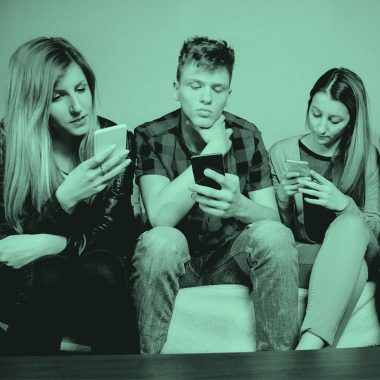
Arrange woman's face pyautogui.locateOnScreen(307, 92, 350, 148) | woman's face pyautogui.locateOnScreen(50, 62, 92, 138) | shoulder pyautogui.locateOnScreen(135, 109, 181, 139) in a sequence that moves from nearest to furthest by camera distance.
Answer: woman's face pyautogui.locateOnScreen(50, 62, 92, 138)
shoulder pyautogui.locateOnScreen(135, 109, 181, 139)
woman's face pyautogui.locateOnScreen(307, 92, 350, 148)

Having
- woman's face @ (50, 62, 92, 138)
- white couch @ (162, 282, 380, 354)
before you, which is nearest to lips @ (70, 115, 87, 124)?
woman's face @ (50, 62, 92, 138)

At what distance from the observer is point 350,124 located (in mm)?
1639

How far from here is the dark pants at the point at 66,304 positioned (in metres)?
1.06

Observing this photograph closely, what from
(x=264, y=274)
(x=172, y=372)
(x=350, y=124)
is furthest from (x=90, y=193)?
(x=350, y=124)

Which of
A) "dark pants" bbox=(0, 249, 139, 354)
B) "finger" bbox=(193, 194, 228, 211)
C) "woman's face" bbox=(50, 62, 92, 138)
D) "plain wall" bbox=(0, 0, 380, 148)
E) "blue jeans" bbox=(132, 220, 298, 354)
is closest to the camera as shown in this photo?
"dark pants" bbox=(0, 249, 139, 354)

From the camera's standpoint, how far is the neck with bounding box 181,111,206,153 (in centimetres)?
151

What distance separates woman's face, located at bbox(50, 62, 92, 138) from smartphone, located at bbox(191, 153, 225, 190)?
345 millimetres

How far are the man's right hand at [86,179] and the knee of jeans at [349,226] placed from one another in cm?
52

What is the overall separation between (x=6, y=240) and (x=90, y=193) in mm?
213

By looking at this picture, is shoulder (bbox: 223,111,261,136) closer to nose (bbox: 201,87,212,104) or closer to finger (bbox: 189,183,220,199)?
nose (bbox: 201,87,212,104)

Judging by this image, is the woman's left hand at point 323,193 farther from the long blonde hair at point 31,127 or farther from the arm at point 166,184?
the long blonde hair at point 31,127

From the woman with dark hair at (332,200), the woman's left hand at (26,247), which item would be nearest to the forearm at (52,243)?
the woman's left hand at (26,247)

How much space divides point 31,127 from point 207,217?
0.50 metres

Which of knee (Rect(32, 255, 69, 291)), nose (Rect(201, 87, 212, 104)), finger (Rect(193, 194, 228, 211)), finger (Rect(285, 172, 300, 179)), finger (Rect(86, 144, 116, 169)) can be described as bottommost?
knee (Rect(32, 255, 69, 291))
